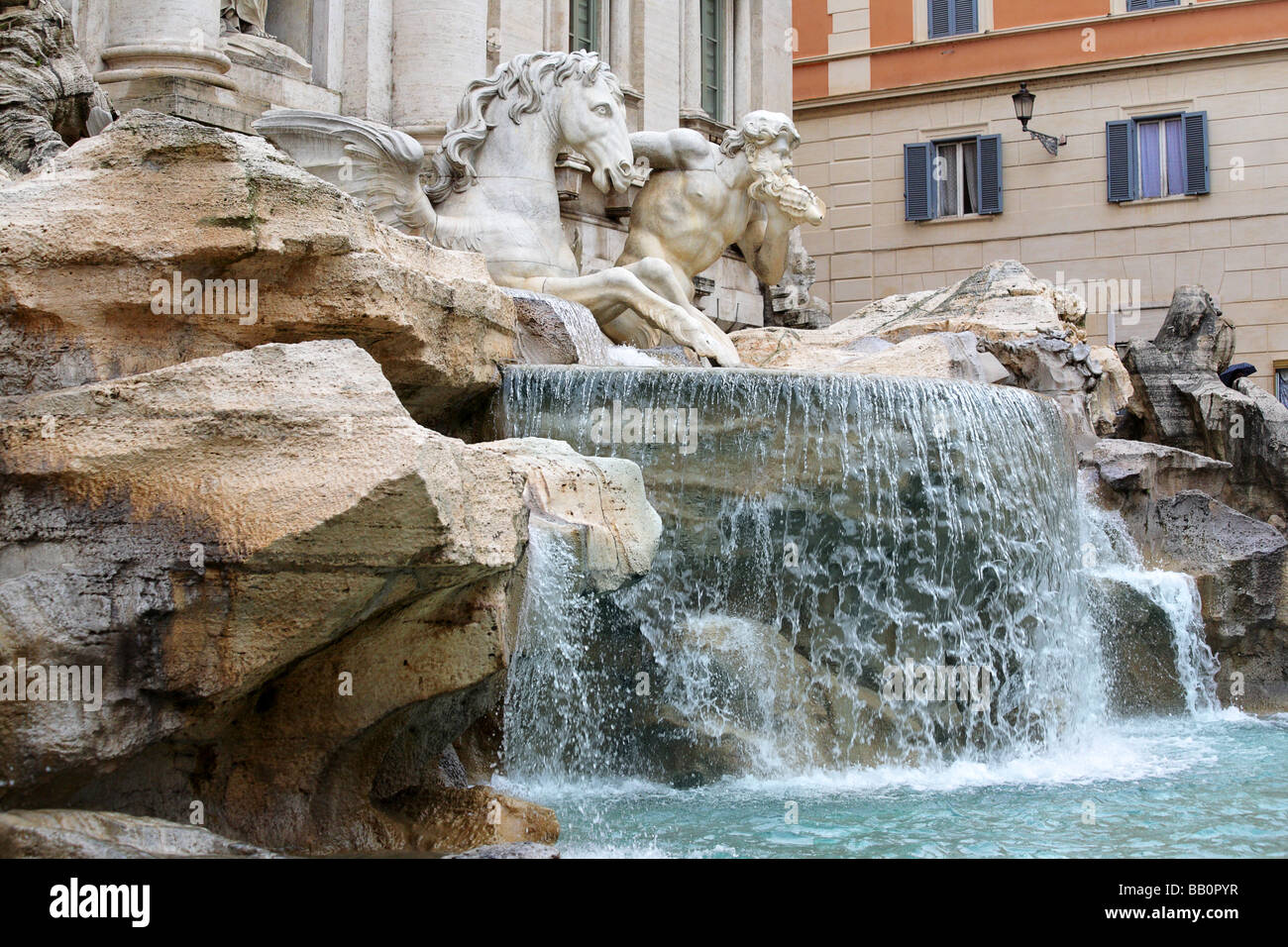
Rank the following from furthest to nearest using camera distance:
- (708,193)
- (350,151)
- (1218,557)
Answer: (708,193) → (1218,557) → (350,151)

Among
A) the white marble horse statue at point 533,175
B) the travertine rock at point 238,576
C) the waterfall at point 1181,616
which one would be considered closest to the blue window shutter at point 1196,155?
the waterfall at point 1181,616

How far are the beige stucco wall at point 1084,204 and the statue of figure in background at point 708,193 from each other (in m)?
11.4

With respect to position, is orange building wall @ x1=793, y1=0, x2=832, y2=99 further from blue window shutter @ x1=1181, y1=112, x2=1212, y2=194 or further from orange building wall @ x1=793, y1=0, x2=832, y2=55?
blue window shutter @ x1=1181, y1=112, x2=1212, y2=194

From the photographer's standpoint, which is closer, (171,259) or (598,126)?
(171,259)

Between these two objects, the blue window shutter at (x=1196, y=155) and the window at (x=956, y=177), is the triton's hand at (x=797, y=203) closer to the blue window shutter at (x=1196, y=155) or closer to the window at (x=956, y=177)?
the blue window shutter at (x=1196, y=155)

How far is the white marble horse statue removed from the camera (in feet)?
32.7

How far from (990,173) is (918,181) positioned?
1.04 meters

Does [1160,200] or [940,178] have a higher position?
[940,178]

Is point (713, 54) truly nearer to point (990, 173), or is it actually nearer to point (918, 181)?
point (918, 181)

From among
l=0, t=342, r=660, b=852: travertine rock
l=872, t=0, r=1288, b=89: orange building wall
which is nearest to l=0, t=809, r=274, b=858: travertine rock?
l=0, t=342, r=660, b=852: travertine rock

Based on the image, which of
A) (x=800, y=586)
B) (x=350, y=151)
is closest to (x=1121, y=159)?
(x=350, y=151)

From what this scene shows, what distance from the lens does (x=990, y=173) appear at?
75.4 ft
